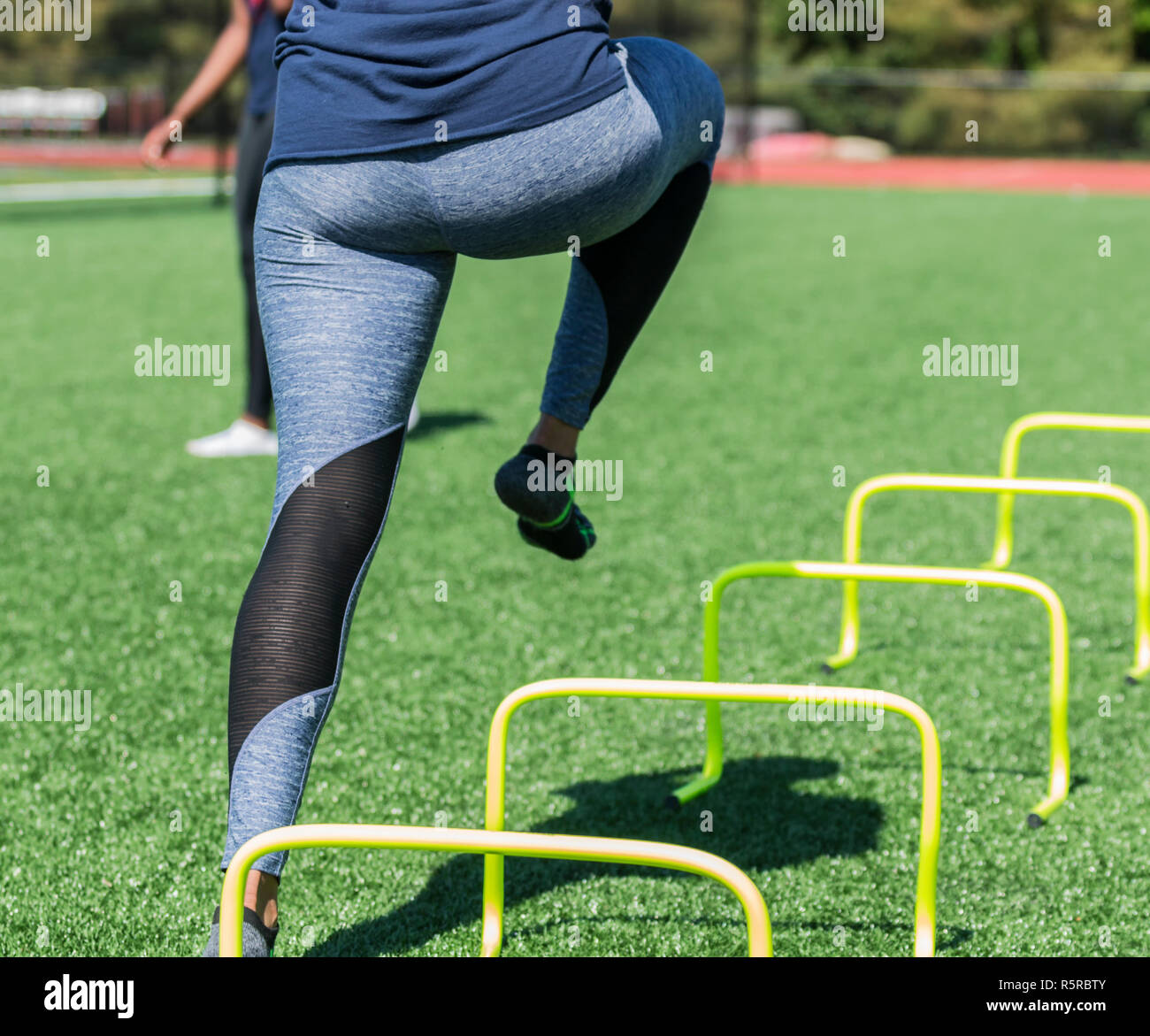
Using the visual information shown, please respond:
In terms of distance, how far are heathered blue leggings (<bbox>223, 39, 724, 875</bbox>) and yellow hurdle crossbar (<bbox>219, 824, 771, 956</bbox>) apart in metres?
0.28

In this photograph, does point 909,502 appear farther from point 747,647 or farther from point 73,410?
point 73,410

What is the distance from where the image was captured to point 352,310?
194 centimetres

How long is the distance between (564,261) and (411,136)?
538 inches

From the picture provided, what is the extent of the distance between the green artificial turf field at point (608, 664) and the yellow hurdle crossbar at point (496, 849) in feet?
3.03

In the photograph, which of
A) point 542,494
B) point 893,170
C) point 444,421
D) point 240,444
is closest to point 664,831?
point 542,494

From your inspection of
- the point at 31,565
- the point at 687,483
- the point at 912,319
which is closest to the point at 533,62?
the point at 31,565

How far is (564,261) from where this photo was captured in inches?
603

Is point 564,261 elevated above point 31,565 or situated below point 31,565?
above

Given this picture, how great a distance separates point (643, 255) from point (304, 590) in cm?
80

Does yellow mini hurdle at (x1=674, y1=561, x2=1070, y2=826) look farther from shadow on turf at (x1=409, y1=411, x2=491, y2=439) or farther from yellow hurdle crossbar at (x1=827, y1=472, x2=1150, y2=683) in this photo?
shadow on turf at (x1=409, y1=411, x2=491, y2=439)

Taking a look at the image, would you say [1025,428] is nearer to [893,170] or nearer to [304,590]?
[304,590]

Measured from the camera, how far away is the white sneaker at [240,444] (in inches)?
241

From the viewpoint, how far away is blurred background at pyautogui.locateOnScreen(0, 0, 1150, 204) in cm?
2655

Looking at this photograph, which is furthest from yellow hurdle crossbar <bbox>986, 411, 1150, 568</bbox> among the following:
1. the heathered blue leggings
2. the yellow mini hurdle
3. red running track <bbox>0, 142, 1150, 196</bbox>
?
red running track <bbox>0, 142, 1150, 196</bbox>
